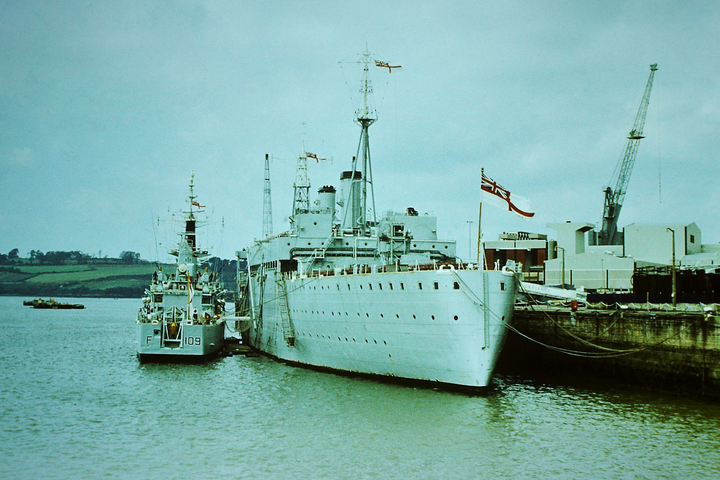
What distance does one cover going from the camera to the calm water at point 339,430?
56.1 ft

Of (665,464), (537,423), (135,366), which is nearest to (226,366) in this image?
(135,366)

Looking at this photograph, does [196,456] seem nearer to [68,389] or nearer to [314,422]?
[314,422]

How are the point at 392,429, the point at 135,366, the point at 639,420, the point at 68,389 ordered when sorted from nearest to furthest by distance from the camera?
the point at 392,429 < the point at 639,420 < the point at 68,389 < the point at 135,366

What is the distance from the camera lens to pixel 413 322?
84.5ft

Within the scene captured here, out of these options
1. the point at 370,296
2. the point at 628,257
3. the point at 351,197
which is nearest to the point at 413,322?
the point at 370,296

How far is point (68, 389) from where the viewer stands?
29.3m

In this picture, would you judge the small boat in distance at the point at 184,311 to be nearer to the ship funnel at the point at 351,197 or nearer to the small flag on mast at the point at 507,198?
the ship funnel at the point at 351,197

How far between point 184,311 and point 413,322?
19111 millimetres

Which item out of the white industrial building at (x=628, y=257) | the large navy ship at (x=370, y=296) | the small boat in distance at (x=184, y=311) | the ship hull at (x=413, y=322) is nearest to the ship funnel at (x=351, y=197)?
the large navy ship at (x=370, y=296)

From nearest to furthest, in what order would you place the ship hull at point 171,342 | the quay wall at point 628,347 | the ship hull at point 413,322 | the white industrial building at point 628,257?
the ship hull at point 413,322 → the quay wall at point 628,347 → the ship hull at point 171,342 → the white industrial building at point 628,257

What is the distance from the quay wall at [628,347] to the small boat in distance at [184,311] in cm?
1820

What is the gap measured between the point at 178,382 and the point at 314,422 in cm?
1179

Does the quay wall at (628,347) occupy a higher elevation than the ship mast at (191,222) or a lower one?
lower

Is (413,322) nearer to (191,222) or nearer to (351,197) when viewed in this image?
(351,197)
